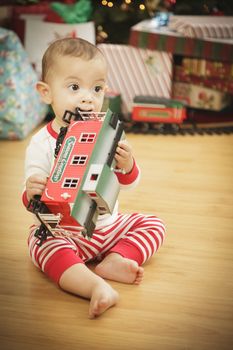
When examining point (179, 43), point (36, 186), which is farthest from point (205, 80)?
point (36, 186)

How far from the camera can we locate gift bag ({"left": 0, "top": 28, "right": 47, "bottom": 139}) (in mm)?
2391

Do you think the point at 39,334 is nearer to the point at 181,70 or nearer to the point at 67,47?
the point at 67,47

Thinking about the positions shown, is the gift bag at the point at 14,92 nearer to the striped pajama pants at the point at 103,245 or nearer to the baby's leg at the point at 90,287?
the striped pajama pants at the point at 103,245

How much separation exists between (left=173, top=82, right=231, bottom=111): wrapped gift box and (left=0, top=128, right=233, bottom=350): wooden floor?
70 centimetres

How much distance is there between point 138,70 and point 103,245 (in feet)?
4.69

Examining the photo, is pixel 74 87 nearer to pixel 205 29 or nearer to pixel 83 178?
pixel 83 178

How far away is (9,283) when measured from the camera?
136cm

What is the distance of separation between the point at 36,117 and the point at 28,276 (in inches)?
49.8

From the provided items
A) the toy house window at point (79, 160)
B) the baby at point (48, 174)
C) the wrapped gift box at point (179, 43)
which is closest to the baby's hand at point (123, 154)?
the baby at point (48, 174)

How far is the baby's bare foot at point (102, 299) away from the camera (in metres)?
1.19

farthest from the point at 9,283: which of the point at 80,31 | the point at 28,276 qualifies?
the point at 80,31

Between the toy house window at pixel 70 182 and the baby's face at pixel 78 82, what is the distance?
0.22 meters

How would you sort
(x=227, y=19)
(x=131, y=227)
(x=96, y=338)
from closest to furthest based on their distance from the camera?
(x=96, y=338) → (x=131, y=227) → (x=227, y=19)

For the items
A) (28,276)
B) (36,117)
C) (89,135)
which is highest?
(89,135)
